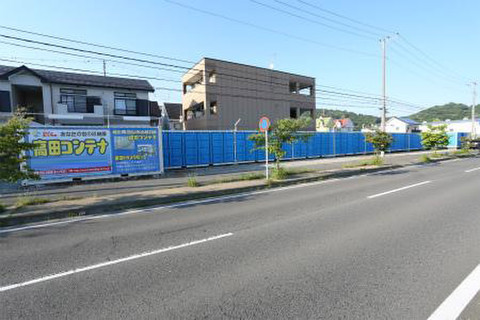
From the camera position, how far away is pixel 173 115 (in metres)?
45.5

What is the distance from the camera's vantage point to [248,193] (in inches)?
351

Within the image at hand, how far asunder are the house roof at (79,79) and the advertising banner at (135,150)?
49.5 feet

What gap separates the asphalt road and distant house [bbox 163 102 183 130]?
1431 inches

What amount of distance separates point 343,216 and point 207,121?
24335mm

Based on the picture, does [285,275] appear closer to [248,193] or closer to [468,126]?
[248,193]

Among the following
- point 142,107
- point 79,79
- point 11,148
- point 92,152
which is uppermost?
point 79,79

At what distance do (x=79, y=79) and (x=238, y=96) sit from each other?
1657cm

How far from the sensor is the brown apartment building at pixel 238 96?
28.4m

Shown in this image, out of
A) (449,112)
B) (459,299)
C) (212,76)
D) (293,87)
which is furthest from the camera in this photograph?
(449,112)

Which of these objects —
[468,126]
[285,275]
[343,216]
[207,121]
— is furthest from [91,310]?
[468,126]

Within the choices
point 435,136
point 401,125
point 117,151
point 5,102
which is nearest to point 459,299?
point 117,151

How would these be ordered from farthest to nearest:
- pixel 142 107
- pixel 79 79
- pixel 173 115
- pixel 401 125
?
1. pixel 401 125
2. pixel 173 115
3. pixel 142 107
4. pixel 79 79

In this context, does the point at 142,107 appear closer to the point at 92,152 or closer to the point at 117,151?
the point at 117,151

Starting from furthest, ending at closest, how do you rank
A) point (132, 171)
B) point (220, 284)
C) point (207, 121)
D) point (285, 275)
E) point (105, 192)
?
point (207, 121) < point (132, 171) < point (105, 192) < point (285, 275) < point (220, 284)
